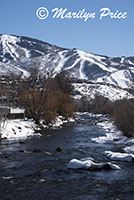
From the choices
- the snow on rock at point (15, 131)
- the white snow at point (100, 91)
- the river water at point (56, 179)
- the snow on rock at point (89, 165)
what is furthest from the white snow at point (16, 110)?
the white snow at point (100, 91)

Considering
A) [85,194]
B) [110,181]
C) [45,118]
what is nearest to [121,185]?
[110,181]

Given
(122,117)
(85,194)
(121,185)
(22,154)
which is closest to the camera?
(85,194)

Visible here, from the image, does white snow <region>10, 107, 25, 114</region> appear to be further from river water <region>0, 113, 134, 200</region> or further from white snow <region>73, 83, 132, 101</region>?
white snow <region>73, 83, 132, 101</region>

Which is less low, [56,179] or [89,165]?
[89,165]

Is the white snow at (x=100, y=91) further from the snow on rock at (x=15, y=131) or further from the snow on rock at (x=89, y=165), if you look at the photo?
the snow on rock at (x=89, y=165)

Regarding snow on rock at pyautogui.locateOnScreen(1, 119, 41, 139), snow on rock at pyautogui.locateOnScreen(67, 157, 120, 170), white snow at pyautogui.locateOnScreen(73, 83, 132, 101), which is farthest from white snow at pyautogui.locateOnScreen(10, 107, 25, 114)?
white snow at pyautogui.locateOnScreen(73, 83, 132, 101)

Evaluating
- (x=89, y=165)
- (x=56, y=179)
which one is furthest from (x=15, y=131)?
(x=56, y=179)

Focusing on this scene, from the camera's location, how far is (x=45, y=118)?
4859 cm

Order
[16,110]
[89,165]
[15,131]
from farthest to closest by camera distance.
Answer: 1. [16,110]
2. [15,131]
3. [89,165]

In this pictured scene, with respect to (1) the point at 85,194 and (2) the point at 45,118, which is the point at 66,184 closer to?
(1) the point at 85,194

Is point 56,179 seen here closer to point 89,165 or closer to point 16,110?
point 89,165

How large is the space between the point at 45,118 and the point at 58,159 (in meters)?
27.4

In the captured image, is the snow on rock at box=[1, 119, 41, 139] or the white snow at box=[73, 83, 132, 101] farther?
the white snow at box=[73, 83, 132, 101]

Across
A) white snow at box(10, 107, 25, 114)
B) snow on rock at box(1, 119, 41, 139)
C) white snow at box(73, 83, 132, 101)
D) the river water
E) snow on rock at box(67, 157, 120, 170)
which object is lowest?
the river water
